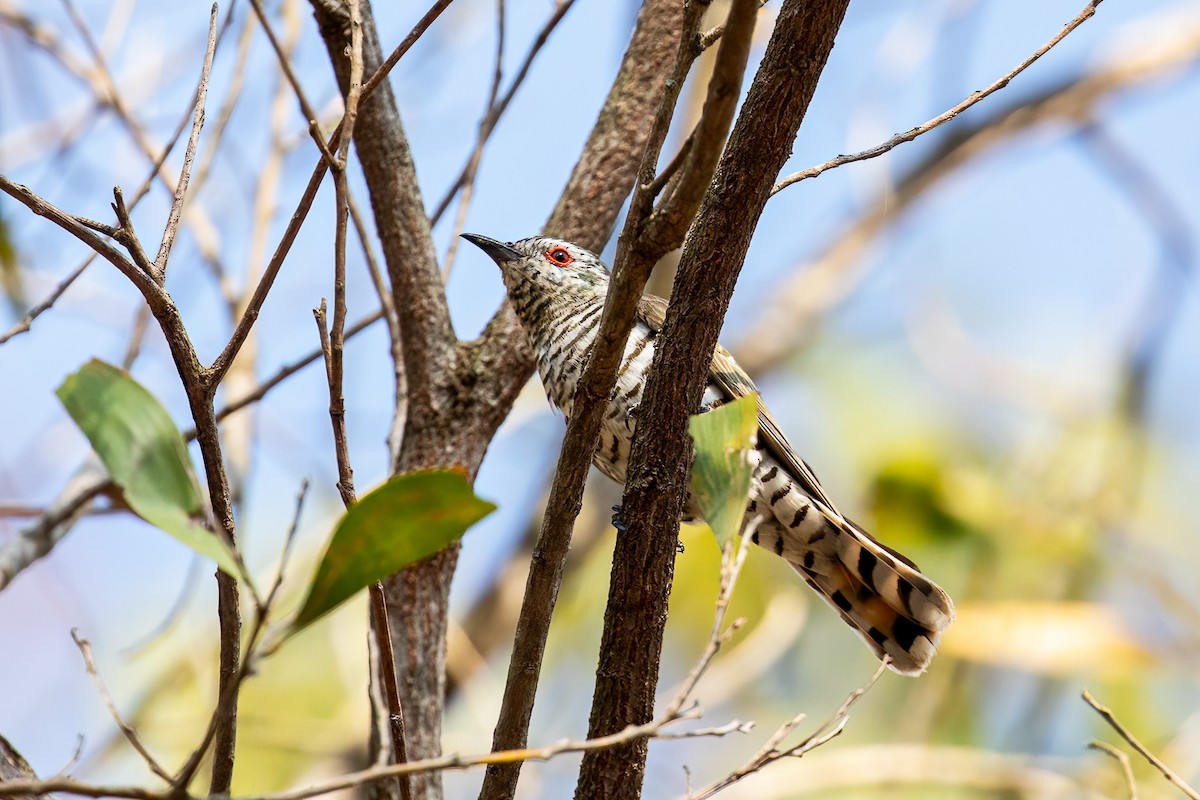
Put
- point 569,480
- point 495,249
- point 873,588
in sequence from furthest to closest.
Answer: point 495,249, point 873,588, point 569,480

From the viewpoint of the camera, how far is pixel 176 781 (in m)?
1.24

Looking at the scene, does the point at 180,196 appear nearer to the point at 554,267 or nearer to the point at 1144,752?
the point at 554,267

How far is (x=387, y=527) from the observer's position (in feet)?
4.17

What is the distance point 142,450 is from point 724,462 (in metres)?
0.72

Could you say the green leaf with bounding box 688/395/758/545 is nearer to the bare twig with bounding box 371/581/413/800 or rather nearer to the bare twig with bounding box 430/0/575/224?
the bare twig with bounding box 371/581/413/800

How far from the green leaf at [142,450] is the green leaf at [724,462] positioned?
59 centimetres

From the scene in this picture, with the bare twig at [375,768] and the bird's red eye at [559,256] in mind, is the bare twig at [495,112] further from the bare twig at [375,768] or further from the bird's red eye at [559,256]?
the bare twig at [375,768]

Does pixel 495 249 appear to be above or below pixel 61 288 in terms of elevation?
above

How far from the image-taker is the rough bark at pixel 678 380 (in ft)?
5.81

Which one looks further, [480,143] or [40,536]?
[480,143]

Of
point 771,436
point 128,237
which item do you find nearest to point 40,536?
point 128,237

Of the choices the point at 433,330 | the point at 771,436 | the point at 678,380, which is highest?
the point at 433,330

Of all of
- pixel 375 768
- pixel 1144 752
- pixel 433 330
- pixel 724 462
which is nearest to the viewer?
pixel 375 768

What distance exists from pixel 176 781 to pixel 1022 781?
13.2 ft
